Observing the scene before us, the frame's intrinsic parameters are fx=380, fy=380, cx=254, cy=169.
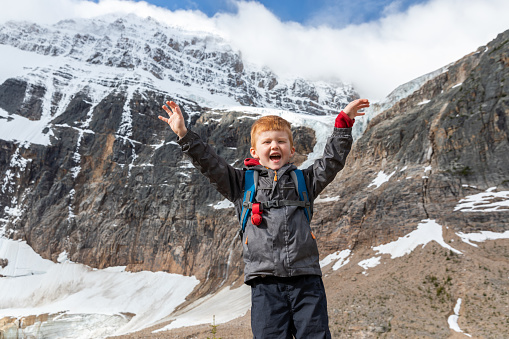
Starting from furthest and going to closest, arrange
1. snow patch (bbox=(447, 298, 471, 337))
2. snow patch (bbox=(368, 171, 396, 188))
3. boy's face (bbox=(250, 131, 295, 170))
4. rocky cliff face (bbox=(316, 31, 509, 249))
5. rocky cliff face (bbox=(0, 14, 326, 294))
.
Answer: rocky cliff face (bbox=(0, 14, 326, 294))
snow patch (bbox=(368, 171, 396, 188))
rocky cliff face (bbox=(316, 31, 509, 249))
snow patch (bbox=(447, 298, 471, 337))
boy's face (bbox=(250, 131, 295, 170))

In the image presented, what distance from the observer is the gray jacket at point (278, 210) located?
127 inches

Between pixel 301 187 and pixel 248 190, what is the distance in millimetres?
492

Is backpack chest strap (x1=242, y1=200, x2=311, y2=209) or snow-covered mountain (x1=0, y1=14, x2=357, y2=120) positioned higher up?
snow-covered mountain (x1=0, y1=14, x2=357, y2=120)

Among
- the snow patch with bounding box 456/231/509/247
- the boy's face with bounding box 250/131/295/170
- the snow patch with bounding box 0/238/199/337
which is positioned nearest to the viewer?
the boy's face with bounding box 250/131/295/170

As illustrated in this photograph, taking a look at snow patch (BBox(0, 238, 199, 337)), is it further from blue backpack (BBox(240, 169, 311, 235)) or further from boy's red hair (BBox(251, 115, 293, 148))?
boy's red hair (BBox(251, 115, 293, 148))

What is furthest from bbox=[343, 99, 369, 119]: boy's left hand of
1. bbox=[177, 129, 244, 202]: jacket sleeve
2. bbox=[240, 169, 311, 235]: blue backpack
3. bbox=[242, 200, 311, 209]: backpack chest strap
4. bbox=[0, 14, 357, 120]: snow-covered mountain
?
bbox=[0, 14, 357, 120]: snow-covered mountain

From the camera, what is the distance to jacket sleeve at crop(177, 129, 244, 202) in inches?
138

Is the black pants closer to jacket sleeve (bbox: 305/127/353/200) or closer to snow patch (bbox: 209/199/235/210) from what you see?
jacket sleeve (bbox: 305/127/353/200)

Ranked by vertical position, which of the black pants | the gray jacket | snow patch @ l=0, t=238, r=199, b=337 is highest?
the gray jacket

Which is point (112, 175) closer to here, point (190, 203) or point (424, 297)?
point (190, 203)

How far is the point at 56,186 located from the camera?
76.1m

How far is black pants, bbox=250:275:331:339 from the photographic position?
3104mm

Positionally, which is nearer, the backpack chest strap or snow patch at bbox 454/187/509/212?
the backpack chest strap

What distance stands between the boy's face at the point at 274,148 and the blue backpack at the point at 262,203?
149 millimetres
